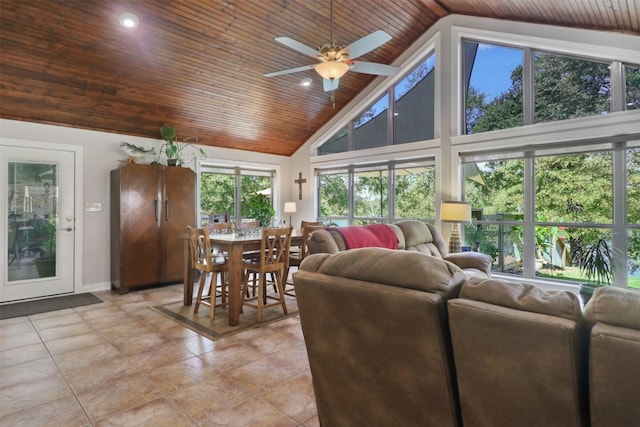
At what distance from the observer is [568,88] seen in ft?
14.1

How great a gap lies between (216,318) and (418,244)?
7.60 feet

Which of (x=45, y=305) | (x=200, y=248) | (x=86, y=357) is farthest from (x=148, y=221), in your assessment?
(x=86, y=357)

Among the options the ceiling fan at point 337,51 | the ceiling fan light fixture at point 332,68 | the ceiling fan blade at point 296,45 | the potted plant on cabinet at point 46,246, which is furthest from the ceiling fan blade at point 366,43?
the potted plant on cabinet at point 46,246

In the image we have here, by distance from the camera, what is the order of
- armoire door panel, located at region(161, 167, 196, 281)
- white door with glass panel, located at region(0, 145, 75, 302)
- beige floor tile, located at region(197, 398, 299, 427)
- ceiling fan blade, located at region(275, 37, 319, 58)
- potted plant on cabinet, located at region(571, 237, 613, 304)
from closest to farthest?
beige floor tile, located at region(197, 398, 299, 427), ceiling fan blade, located at region(275, 37, 319, 58), potted plant on cabinet, located at region(571, 237, 613, 304), white door with glass panel, located at region(0, 145, 75, 302), armoire door panel, located at region(161, 167, 196, 281)

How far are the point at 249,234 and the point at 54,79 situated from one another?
111 inches

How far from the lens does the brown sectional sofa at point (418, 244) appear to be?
2961 millimetres

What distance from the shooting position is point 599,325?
0.86m

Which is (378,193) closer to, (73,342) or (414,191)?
(414,191)

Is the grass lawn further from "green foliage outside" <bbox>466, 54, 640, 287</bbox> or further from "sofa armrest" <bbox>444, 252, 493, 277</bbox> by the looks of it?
"sofa armrest" <bbox>444, 252, 493, 277</bbox>

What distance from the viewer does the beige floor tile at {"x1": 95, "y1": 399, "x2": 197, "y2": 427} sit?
189cm

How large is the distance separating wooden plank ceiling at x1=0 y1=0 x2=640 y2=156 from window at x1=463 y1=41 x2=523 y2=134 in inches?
19.0

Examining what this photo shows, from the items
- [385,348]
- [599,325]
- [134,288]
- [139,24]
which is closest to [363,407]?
[385,348]

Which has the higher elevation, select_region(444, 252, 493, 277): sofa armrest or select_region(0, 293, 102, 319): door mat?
select_region(444, 252, 493, 277): sofa armrest

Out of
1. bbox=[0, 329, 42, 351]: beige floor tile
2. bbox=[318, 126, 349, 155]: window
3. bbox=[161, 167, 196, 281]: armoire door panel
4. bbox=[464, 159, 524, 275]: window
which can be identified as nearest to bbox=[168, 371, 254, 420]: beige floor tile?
bbox=[0, 329, 42, 351]: beige floor tile
